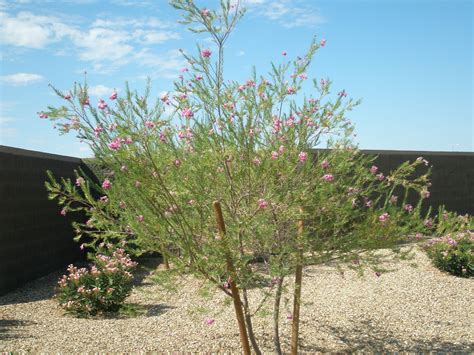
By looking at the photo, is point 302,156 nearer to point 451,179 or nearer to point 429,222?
point 429,222

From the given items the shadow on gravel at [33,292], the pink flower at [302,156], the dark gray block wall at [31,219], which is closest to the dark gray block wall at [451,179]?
the dark gray block wall at [31,219]

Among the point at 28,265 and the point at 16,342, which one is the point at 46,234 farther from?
the point at 16,342

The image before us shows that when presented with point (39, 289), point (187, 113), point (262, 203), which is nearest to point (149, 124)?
point (187, 113)

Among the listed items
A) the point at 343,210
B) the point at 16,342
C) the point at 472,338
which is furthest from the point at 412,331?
the point at 16,342

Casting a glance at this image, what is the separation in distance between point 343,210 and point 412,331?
2251 millimetres

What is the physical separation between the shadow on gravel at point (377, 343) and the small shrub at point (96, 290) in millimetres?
2548

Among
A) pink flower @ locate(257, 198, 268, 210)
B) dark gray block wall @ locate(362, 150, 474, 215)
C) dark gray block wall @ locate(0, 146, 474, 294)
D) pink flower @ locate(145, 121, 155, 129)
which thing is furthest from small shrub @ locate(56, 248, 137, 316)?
dark gray block wall @ locate(362, 150, 474, 215)

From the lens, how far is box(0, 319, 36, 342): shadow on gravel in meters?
5.29

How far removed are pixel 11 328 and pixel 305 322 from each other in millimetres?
3169

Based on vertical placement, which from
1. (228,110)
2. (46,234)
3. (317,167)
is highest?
(228,110)

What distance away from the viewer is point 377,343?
A: 16.6 ft

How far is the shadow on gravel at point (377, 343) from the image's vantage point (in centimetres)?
490

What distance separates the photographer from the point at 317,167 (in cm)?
397

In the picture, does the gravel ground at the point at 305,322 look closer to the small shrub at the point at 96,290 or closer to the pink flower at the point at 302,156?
the small shrub at the point at 96,290
